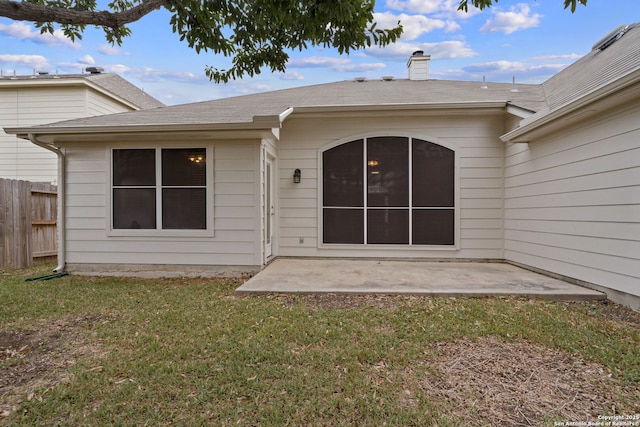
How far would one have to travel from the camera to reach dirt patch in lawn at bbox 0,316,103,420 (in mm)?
2205

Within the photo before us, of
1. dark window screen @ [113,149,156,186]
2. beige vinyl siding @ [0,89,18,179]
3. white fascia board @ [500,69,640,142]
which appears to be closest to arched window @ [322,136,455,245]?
white fascia board @ [500,69,640,142]

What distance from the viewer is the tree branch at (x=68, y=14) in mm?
2635

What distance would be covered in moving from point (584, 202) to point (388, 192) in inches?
121

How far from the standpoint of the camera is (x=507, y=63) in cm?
1570

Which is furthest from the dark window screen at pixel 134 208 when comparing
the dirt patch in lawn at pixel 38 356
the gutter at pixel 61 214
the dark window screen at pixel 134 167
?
the dirt patch in lawn at pixel 38 356

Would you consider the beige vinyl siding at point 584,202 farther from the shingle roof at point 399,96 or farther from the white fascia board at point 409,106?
the white fascia board at point 409,106

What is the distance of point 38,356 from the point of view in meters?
2.70

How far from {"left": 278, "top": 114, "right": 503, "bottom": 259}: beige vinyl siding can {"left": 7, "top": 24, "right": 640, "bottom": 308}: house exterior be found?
2 centimetres

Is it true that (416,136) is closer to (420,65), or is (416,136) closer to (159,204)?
(420,65)

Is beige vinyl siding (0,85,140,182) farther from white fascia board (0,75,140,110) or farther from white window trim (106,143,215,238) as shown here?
white window trim (106,143,215,238)

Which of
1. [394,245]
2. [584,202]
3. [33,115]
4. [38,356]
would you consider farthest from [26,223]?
[584,202]

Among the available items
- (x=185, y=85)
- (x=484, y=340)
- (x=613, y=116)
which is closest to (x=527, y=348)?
(x=484, y=340)

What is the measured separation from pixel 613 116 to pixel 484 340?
10.7 feet

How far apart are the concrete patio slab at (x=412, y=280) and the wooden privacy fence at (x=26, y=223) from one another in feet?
16.5
